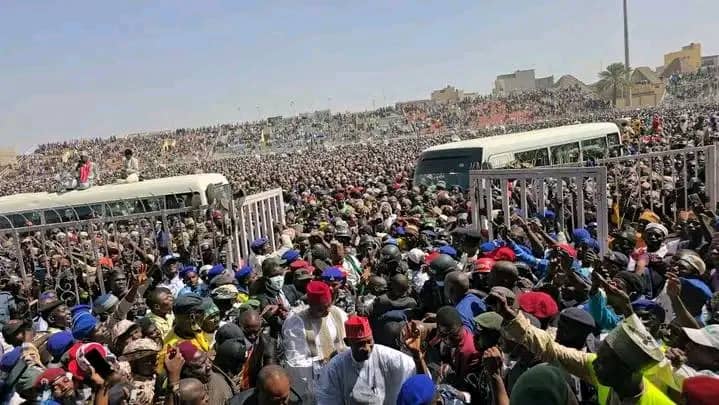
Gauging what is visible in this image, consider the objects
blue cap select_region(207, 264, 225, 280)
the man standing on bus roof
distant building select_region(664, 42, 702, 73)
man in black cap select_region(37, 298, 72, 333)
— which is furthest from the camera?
distant building select_region(664, 42, 702, 73)

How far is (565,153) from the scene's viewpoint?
633 inches

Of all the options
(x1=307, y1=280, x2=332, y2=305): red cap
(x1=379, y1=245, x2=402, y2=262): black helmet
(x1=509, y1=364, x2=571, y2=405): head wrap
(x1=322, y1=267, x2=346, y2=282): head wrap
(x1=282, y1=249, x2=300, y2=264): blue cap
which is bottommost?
(x1=282, y1=249, x2=300, y2=264): blue cap

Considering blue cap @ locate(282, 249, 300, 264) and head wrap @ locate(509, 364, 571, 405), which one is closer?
head wrap @ locate(509, 364, 571, 405)

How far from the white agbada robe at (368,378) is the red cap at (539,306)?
785 mm

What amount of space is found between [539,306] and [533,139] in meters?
12.7

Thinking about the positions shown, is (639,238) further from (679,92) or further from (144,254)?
(679,92)

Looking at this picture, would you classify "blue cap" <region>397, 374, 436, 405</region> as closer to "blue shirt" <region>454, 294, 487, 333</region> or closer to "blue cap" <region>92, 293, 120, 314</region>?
"blue shirt" <region>454, 294, 487, 333</region>

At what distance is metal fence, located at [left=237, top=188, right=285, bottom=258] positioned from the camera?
743cm

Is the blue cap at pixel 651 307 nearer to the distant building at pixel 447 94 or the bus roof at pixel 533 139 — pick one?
the bus roof at pixel 533 139

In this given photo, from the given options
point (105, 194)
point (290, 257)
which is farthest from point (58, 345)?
point (105, 194)

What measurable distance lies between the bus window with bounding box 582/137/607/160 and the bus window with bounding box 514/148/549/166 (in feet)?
5.57

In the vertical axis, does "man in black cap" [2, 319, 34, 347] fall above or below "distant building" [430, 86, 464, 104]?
below

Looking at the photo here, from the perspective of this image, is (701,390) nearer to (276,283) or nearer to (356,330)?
(356,330)

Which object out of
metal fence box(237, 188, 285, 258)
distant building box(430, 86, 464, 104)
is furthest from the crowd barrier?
distant building box(430, 86, 464, 104)
